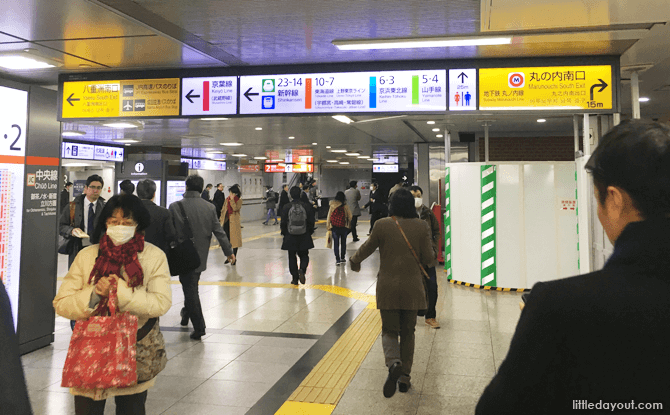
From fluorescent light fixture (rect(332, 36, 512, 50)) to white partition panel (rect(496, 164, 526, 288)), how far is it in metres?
4.01

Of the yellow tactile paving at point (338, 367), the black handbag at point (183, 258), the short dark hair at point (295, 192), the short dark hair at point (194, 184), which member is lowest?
the yellow tactile paving at point (338, 367)

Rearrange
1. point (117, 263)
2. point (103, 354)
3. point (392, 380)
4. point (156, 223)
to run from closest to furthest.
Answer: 1. point (103, 354)
2. point (117, 263)
3. point (392, 380)
4. point (156, 223)

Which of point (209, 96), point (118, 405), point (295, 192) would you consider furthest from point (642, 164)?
point (295, 192)

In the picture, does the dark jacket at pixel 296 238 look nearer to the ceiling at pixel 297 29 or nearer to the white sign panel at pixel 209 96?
the white sign panel at pixel 209 96

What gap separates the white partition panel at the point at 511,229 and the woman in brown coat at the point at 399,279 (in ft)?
14.7

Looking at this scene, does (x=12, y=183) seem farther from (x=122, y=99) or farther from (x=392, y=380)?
(x=392, y=380)

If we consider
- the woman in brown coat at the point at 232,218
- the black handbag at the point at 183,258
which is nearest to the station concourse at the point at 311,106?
the black handbag at the point at 183,258

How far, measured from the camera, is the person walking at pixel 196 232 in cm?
529

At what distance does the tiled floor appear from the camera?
145 inches

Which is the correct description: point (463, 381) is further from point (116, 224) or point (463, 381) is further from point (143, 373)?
point (116, 224)

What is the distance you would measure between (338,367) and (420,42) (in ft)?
9.73

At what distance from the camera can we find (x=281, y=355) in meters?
4.79

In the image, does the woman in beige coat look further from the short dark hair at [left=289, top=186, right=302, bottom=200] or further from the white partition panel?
the white partition panel

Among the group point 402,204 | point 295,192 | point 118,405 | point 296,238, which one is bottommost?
point 118,405
